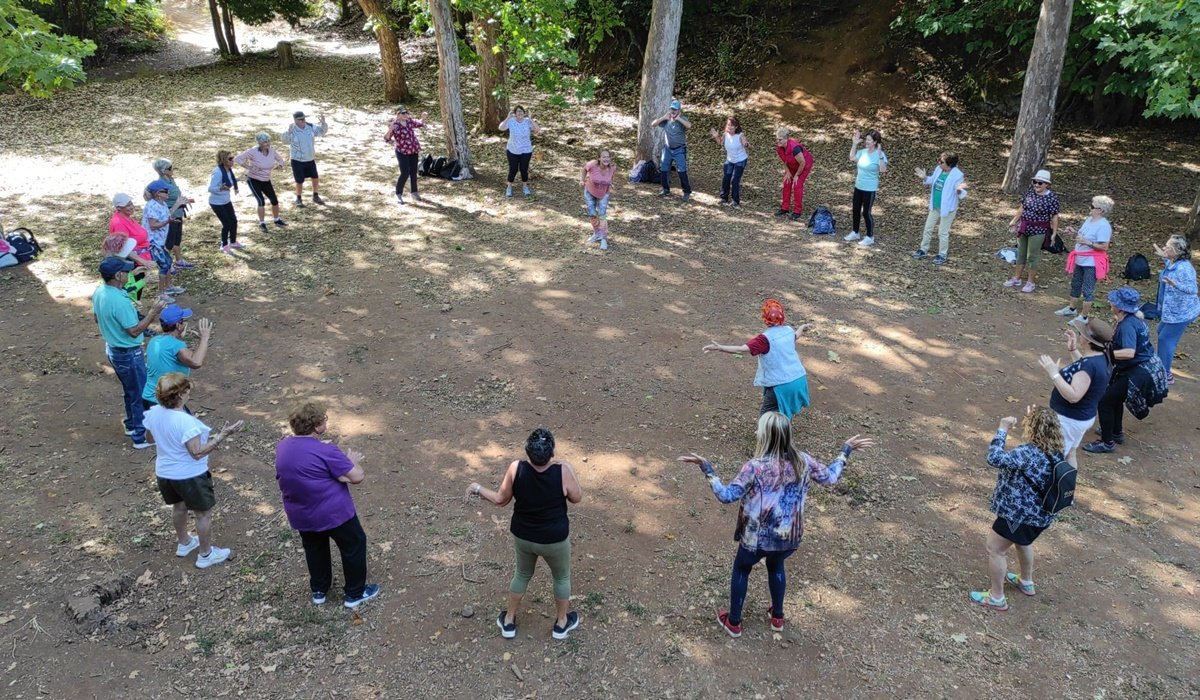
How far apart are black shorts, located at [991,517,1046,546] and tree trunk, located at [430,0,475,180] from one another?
40.1 ft

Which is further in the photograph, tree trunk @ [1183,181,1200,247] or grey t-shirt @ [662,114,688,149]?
grey t-shirt @ [662,114,688,149]

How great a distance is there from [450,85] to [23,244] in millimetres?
7430

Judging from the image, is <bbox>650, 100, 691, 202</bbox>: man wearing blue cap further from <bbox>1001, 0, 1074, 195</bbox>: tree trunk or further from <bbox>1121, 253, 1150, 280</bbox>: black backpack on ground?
<bbox>1121, 253, 1150, 280</bbox>: black backpack on ground

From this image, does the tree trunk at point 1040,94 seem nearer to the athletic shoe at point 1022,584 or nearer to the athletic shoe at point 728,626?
the athletic shoe at point 1022,584

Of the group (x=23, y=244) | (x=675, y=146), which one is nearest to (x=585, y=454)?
(x=675, y=146)

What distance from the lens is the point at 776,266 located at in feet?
37.4

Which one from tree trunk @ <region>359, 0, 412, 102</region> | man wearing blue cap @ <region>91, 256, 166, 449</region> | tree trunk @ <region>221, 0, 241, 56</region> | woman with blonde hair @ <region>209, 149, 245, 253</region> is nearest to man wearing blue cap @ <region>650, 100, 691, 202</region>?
woman with blonde hair @ <region>209, 149, 245, 253</region>

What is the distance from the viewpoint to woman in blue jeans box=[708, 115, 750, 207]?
13336 mm

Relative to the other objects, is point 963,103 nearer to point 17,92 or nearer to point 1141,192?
point 1141,192

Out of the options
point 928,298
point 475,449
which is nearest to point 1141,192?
point 928,298

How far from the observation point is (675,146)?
46.6 ft

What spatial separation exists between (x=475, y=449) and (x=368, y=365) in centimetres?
222

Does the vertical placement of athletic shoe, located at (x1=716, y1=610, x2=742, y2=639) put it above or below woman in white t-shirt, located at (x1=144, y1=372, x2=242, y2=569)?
below

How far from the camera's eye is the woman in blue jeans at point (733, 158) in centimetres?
1334
